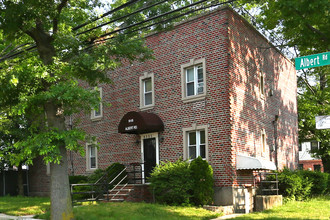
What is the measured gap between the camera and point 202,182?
16.4 metres

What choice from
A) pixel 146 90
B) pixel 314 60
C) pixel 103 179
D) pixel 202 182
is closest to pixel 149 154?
pixel 103 179

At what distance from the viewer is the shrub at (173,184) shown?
53.3 feet

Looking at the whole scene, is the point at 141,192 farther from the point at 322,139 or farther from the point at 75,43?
the point at 322,139

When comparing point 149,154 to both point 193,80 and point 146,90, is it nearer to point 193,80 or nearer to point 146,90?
point 146,90

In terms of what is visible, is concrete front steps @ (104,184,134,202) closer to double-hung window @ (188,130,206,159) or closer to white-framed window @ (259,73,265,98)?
double-hung window @ (188,130,206,159)

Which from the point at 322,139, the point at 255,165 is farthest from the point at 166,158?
the point at 322,139

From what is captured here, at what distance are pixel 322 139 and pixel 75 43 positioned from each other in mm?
23768

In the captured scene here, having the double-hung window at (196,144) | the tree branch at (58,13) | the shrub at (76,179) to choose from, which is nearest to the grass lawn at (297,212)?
the double-hung window at (196,144)

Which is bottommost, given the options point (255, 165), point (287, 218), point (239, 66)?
point (287, 218)

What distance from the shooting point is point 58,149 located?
479 inches

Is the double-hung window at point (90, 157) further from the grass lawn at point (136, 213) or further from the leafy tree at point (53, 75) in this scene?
the leafy tree at point (53, 75)

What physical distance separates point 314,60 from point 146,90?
36.6 ft

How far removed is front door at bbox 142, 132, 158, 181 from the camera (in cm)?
1984

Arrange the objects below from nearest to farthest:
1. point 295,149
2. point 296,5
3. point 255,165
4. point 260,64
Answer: point 296,5, point 255,165, point 260,64, point 295,149
